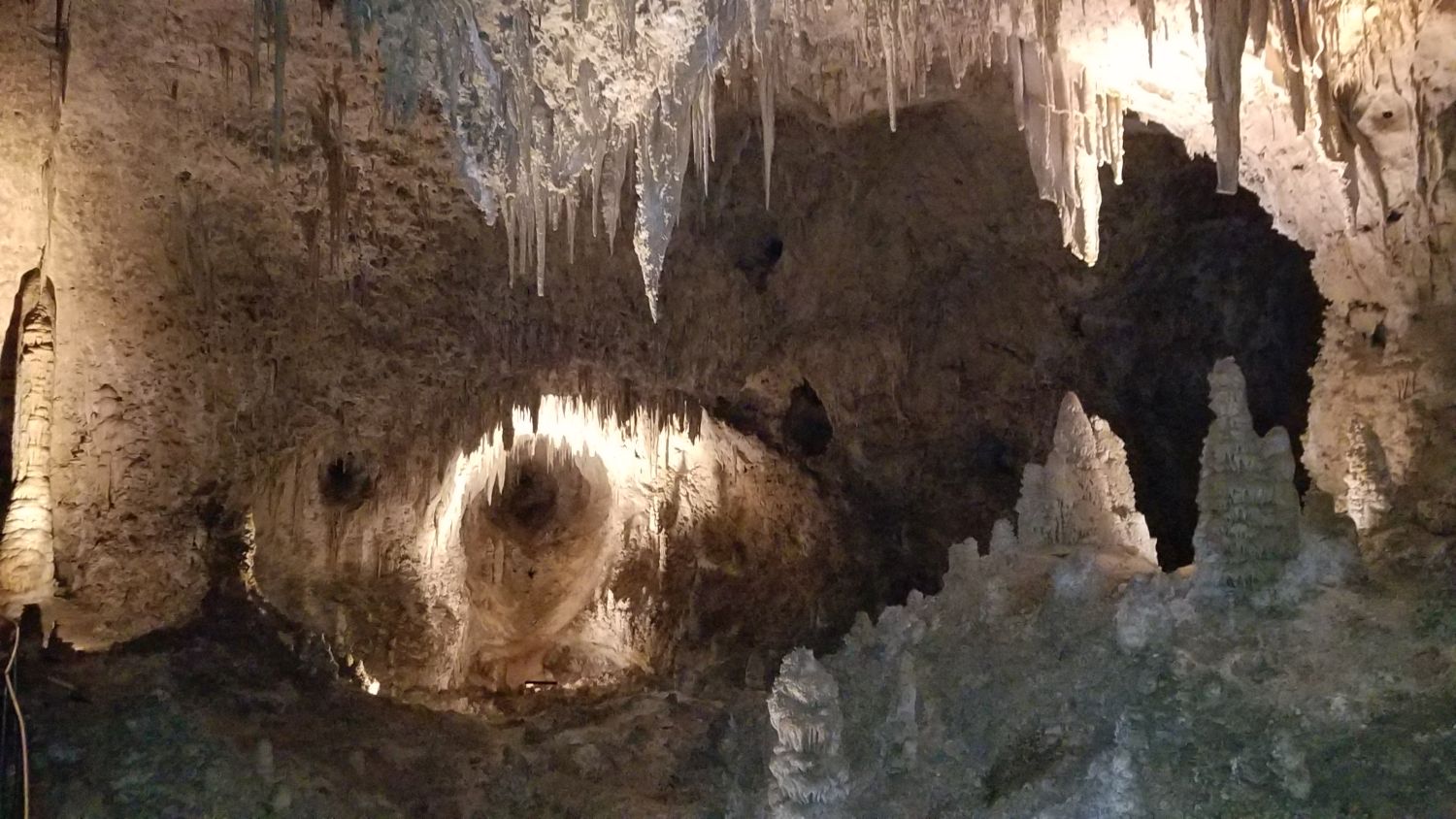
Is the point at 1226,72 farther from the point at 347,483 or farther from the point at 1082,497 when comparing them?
the point at 347,483

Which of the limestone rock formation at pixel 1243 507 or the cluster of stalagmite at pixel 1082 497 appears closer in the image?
the limestone rock formation at pixel 1243 507

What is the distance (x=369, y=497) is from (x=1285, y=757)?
804cm

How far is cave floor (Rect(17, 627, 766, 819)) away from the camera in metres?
6.72

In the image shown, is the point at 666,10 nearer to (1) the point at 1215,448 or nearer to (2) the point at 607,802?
(1) the point at 1215,448

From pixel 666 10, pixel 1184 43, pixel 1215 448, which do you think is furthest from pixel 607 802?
pixel 1184 43

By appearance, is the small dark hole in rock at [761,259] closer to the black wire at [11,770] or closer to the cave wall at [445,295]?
the cave wall at [445,295]

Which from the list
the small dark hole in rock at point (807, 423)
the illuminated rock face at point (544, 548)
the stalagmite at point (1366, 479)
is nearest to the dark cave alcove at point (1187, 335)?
the small dark hole in rock at point (807, 423)

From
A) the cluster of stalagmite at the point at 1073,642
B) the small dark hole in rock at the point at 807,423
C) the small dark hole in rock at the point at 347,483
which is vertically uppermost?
the small dark hole in rock at the point at 807,423

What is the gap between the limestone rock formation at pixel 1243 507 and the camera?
5.67m

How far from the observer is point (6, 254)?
756 centimetres

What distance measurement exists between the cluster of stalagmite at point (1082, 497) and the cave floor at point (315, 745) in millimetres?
2708

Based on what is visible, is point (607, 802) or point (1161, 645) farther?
point (607, 802)

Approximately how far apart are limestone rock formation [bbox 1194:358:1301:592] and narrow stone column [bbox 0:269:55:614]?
7.12 metres

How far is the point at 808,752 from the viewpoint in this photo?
644 cm
